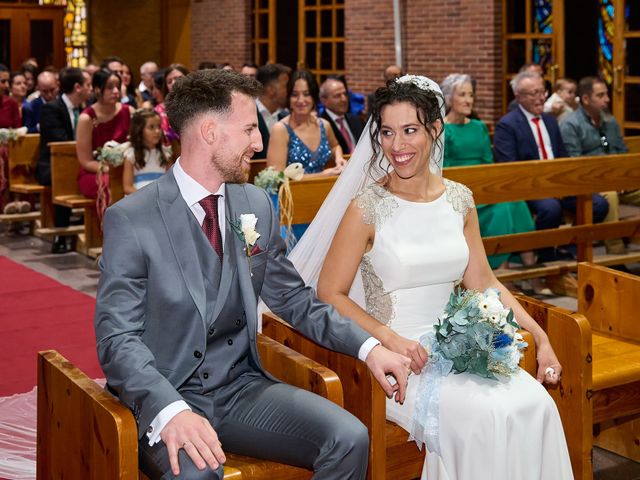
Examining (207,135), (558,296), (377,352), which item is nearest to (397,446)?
(377,352)

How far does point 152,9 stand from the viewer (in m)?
19.2

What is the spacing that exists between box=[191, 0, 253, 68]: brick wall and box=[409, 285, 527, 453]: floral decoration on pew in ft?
46.1

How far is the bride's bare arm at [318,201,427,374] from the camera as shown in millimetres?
3627

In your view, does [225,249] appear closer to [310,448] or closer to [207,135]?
[207,135]

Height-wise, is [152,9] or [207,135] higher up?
[152,9]

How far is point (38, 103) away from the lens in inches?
455

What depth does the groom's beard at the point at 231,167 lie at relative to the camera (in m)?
3.10

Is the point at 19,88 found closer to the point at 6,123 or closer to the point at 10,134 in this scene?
the point at 6,123

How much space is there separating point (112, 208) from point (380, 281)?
1.18 m

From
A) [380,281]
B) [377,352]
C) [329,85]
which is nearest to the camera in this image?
[377,352]

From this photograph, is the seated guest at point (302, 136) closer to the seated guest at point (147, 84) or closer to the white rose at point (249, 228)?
the white rose at point (249, 228)

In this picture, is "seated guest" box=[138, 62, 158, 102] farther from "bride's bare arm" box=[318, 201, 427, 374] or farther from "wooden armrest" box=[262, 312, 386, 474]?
"wooden armrest" box=[262, 312, 386, 474]

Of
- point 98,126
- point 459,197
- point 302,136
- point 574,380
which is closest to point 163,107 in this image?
point 98,126

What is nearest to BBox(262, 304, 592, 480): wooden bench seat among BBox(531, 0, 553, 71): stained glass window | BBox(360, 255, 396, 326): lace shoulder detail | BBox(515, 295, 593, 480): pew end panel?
BBox(515, 295, 593, 480): pew end panel
